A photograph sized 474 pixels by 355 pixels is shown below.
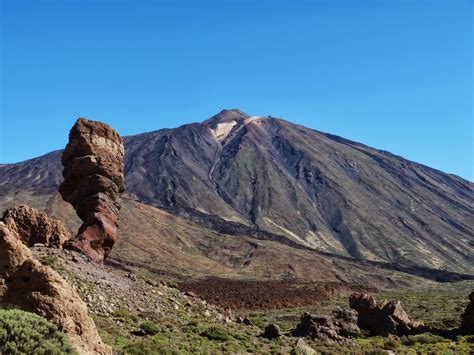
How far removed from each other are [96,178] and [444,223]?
149m

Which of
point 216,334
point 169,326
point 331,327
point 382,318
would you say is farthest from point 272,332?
point 382,318

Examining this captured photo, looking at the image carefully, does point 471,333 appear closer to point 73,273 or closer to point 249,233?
point 73,273

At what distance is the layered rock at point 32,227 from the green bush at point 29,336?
16822mm

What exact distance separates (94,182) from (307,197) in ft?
457

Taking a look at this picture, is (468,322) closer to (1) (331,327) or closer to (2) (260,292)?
(1) (331,327)

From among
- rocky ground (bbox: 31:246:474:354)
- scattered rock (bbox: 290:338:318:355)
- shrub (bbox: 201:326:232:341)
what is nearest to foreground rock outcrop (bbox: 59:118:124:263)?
rocky ground (bbox: 31:246:474:354)

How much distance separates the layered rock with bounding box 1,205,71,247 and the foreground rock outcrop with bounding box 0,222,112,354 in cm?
1424

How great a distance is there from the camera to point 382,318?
31.3 m

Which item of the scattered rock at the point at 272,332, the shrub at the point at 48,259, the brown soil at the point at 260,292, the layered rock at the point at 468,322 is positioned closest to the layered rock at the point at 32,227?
the shrub at the point at 48,259

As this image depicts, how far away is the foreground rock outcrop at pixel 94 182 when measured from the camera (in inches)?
1024

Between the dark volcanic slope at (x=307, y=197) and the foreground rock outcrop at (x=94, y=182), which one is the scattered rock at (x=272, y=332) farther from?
the dark volcanic slope at (x=307, y=197)

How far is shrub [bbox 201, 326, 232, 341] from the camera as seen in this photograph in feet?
70.1

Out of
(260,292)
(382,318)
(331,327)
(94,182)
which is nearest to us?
(94,182)

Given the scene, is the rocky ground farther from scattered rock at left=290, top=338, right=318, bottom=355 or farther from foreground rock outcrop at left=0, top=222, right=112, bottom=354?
foreground rock outcrop at left=0, top=222, right=112, bottom=354
